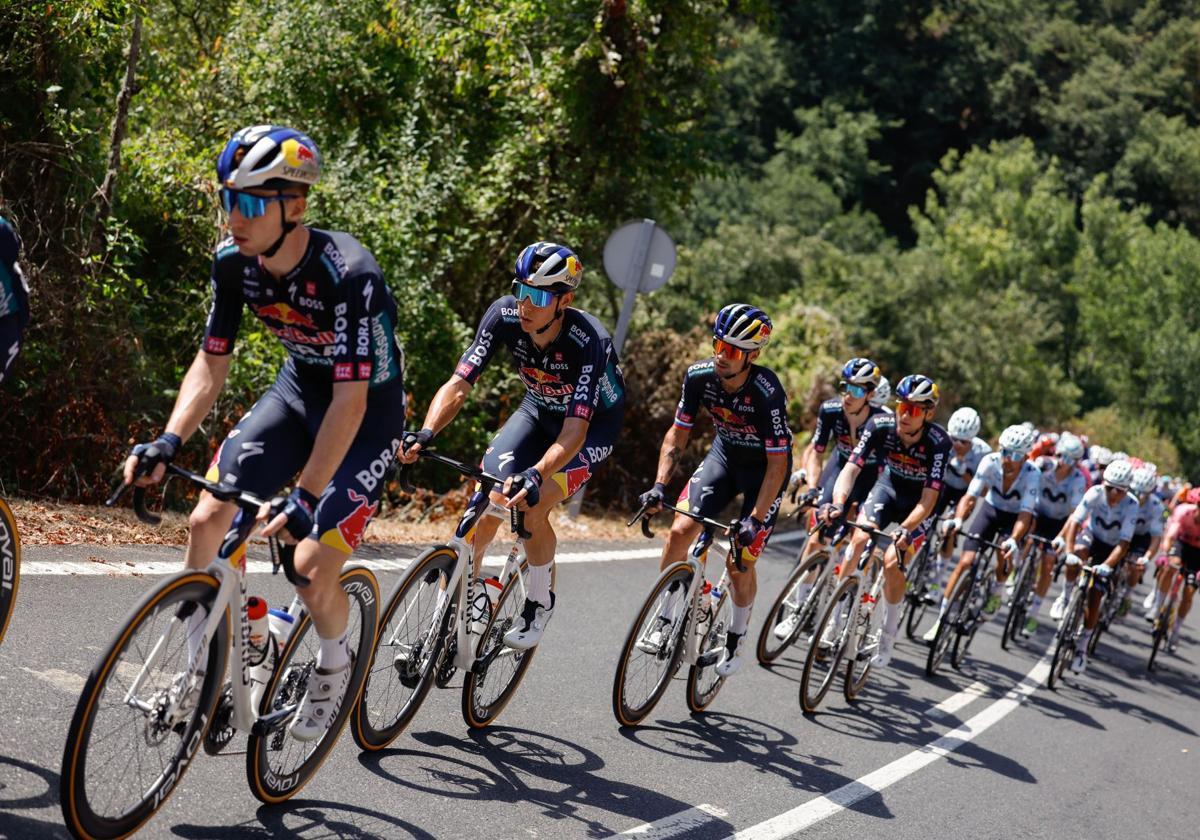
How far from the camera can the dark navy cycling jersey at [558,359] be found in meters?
6.15

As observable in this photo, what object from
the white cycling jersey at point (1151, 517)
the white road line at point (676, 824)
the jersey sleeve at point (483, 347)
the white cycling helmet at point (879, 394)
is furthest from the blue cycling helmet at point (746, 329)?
the white cycling jersey at point (1151, 517)

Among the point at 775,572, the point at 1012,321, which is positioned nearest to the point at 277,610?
the point at 775,572

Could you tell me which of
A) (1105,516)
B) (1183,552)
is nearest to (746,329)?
(1105,516)

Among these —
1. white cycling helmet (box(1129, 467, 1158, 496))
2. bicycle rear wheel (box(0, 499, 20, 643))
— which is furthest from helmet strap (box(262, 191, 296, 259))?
white cycling helmet (box(1129, 467, 1158, 496))

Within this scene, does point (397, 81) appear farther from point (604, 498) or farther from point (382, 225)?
point (604, 498)

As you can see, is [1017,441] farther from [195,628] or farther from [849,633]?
[195,628]

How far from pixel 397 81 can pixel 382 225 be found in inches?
162

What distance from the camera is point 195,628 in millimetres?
4281

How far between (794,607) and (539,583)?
350 cm

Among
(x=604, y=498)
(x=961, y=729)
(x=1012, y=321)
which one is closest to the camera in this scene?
(x=961, y=729)

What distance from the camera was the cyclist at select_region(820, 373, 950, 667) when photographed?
935 cm

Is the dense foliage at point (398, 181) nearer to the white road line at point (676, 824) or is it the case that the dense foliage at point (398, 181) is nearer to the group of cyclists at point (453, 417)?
the group of cyclists at point (453, 417)

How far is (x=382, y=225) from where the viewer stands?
505 inches

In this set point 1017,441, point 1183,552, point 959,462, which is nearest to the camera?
point 1017,441
